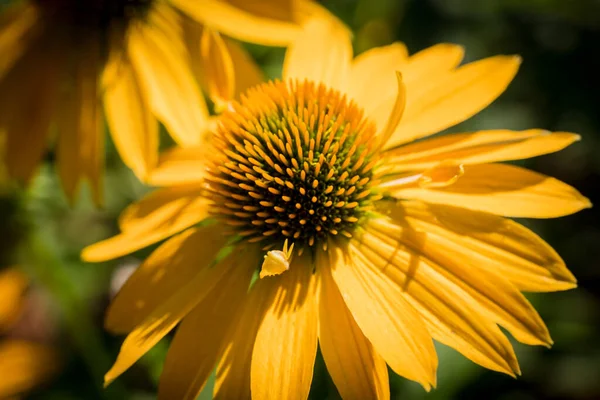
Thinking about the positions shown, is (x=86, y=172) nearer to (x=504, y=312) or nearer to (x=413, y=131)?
(x=413, y=131)

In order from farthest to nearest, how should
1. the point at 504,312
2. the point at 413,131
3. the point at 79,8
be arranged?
the point at 79,8, the point at 413,131, the point at 504,312

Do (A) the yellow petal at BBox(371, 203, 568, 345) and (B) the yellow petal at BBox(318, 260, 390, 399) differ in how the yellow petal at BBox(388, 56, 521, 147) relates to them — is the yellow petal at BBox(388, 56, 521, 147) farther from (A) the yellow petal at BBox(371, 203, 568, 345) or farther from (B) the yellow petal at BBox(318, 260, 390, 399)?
(B) the yellow petal at BBox(318, 260, 390, 399)

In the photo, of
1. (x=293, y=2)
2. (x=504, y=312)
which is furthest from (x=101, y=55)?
(x=504, y=312)

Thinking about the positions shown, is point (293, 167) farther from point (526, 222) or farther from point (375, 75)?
point (526, 222)

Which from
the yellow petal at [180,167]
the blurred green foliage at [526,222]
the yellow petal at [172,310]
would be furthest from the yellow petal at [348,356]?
the blurred green foliage at [526,222]

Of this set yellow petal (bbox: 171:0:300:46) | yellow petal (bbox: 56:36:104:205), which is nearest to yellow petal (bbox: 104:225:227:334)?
yellow petal (bbox: 56:36:104:205)

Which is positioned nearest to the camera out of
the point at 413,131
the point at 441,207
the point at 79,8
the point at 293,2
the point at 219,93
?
the point at 441,207

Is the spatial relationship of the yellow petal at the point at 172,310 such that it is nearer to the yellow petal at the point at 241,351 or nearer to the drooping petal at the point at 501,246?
the yellow petal at the point at 241,351
